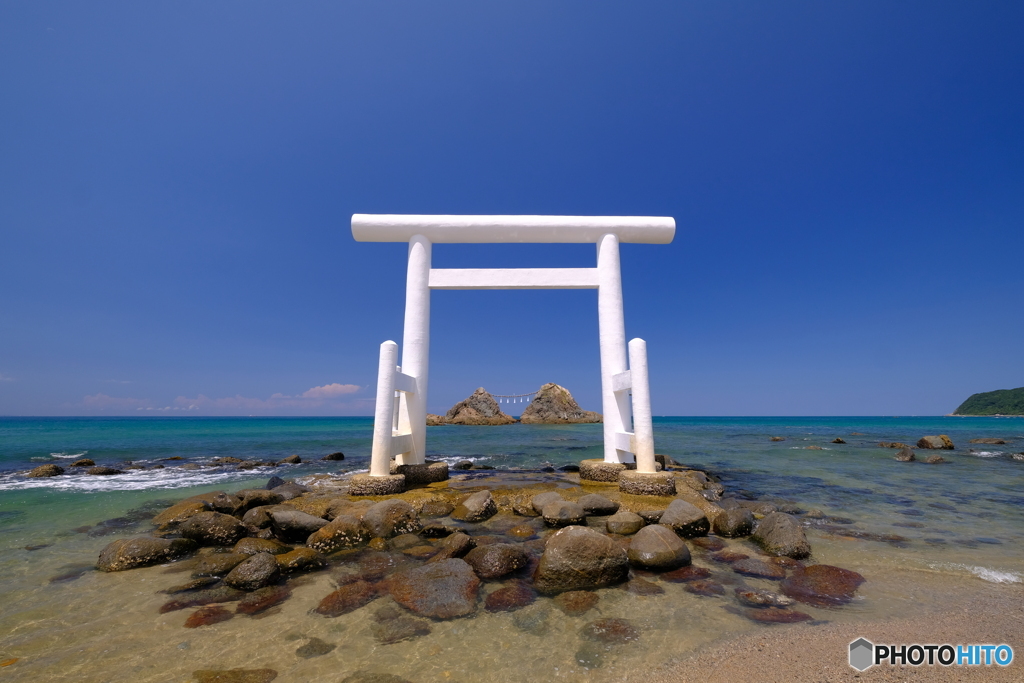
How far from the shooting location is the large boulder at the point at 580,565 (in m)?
4.16

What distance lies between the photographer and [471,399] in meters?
56.4

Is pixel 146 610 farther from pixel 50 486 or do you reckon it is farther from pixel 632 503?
pixel 50 486

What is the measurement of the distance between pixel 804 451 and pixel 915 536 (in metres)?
15.6

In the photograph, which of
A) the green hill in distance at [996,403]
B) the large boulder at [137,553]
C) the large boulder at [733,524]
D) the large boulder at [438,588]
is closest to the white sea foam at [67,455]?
the large boulder at [137,553]

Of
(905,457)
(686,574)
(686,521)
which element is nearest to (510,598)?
(686,574)

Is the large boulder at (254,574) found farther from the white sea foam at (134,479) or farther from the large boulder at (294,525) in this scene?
the white sea foam at (134,479)

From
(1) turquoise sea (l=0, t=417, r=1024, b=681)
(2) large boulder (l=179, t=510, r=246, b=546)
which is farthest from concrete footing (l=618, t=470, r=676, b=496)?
(2) large boulder (l=179, t=510, r=246, b=546)

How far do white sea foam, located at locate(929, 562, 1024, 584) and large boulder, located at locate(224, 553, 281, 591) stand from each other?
24.0ft

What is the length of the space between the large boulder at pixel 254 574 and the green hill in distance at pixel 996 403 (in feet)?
445

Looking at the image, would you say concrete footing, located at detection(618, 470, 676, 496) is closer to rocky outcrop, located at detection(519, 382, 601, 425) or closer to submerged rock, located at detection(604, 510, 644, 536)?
submerged rock, located at detection(604, 510, 644, 536)

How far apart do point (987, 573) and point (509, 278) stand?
28.1ft

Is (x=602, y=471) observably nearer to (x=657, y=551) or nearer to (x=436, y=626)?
(x=657, y=551)
